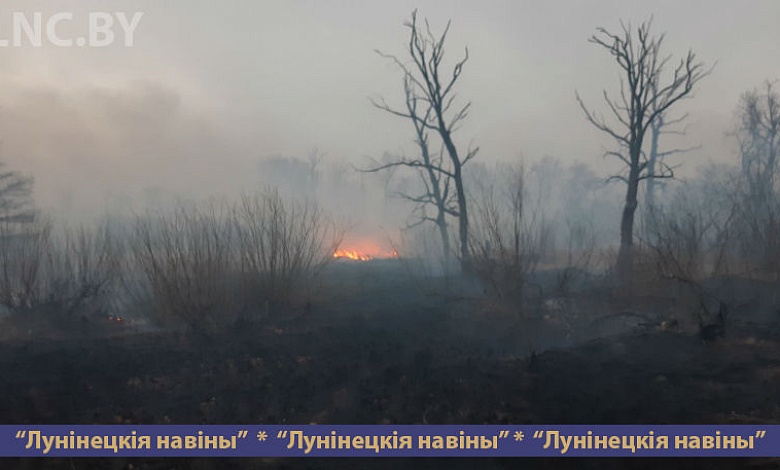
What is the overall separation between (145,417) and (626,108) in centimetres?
1609

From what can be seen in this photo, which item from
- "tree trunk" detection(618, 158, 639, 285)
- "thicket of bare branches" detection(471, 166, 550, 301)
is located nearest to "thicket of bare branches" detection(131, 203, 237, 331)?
"thicket of bare branches" detection(471, 166, 550, 301)

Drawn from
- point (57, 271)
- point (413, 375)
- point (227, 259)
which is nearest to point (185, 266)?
point (227, 259)

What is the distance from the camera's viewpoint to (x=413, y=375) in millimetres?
9516

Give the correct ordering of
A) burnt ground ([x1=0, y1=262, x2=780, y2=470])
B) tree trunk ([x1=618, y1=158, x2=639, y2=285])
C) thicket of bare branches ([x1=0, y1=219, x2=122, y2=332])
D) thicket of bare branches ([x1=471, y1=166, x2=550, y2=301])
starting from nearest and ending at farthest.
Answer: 1. burnt ground ([x1=0, y1=262, x2=780, y2=470])
2. thicket of bare branches ([x1=471, y1=166, x2=550, y2=301])
3. thicket of bare branches ([x1=0, y1=219, x2=122, y2=332])
4. tree trunk ([x1=618, y1=158, x2=639, y2=285])

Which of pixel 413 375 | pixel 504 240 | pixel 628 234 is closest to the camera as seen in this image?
pixel 413 375

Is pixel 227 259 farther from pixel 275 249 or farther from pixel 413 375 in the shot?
pixel 413 375

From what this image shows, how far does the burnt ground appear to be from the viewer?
7363 mm

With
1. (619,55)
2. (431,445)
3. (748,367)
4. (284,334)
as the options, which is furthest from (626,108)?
(431,445)

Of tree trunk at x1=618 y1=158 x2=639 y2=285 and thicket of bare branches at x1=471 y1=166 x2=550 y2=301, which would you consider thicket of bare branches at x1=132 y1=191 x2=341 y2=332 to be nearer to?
thicket of bare branches at x1=471 y1=166 x2=550 y2=301

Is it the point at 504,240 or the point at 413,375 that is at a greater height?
the point at 504,240
